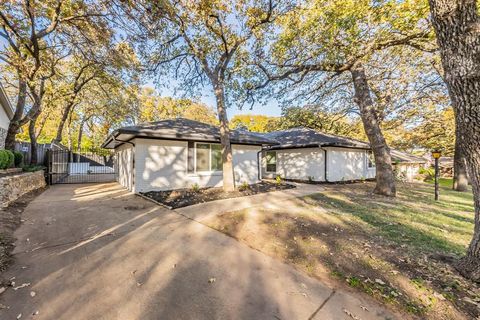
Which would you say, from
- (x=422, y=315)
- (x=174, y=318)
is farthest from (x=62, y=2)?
(x=422, y=315)

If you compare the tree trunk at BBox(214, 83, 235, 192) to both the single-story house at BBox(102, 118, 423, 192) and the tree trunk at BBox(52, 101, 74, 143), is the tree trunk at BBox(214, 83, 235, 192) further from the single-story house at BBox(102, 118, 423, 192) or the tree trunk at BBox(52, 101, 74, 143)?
the tree trunk at BBox(52, 101, 74, 143)

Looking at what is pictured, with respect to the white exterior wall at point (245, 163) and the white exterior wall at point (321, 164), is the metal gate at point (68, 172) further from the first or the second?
the white exterior wall at point (321, 164)

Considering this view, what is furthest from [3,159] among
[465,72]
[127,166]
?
[465,72]

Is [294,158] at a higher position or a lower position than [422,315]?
higher

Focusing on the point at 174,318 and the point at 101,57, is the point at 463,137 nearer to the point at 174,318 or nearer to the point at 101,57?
the point at 174,318

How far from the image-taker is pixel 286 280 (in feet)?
8.42

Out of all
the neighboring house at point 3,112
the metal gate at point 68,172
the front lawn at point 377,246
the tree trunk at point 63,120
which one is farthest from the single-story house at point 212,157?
the neighboring house at point 3,112

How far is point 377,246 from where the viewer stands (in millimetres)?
3490

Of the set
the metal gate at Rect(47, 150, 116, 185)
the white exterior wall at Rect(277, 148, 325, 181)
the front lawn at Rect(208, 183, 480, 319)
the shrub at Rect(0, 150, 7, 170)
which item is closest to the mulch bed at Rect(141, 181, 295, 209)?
the front lawn at Rect(208, 183, 480, 319)

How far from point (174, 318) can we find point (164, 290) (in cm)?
47

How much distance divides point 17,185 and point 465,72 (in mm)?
11196

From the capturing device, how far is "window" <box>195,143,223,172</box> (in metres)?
8.77

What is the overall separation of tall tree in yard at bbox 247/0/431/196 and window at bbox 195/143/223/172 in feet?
11.0

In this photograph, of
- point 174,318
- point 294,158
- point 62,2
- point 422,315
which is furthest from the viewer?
point 294,158
